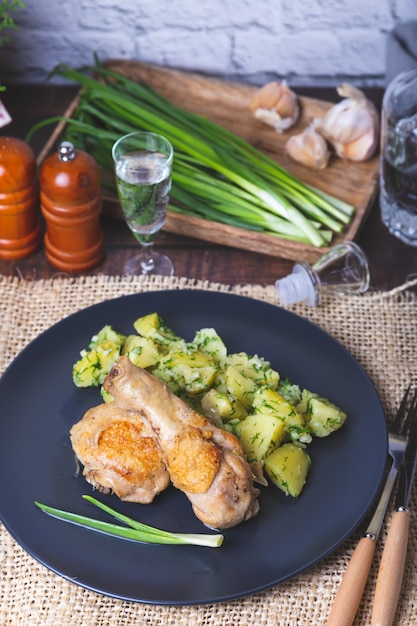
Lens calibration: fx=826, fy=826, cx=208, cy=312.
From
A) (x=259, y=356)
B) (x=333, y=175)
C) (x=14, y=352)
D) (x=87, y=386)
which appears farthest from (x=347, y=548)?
(x=333, y=175)

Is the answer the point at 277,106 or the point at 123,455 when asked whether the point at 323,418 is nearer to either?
the point at 123,455

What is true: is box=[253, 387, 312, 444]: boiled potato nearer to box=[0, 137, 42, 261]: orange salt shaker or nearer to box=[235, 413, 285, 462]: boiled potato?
box=[235, 413, 285, 462]: boiled potato

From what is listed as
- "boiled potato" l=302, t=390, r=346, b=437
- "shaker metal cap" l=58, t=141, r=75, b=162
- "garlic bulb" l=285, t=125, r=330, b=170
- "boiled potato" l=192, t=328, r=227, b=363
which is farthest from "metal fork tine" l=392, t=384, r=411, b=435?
"shaker metal cap" l=58, t=141, r=75, b=162

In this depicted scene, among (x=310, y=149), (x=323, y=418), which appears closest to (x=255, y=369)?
(x=323, y=418)

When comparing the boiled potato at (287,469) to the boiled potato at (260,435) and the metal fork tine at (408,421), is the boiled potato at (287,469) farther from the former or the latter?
the metal fork tine at (408,421)

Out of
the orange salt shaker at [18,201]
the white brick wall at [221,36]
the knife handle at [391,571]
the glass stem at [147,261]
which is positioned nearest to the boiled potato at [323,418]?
the knife handle at [391,571]

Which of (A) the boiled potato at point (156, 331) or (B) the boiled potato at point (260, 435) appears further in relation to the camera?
(A) the boiled potato at point (156, 331)
